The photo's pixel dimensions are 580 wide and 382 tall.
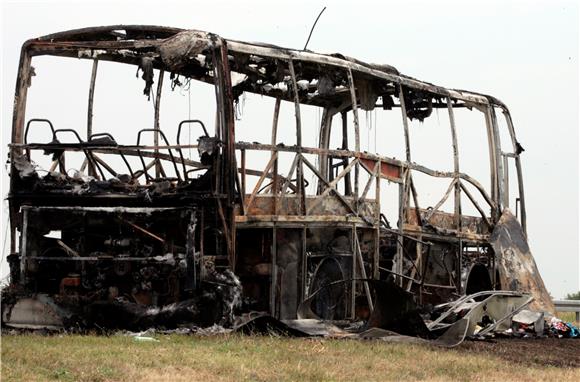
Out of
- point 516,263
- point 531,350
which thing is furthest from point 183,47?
point 516,263

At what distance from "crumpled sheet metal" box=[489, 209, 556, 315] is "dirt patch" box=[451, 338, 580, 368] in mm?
2868

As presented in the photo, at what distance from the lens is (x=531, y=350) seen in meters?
16.0

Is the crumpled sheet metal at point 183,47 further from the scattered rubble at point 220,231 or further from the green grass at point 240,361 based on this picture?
the green grass at point 240,361

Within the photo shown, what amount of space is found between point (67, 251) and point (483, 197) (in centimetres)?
941

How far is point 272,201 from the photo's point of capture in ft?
55.7

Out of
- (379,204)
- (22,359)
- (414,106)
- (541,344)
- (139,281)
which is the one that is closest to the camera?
(22,359)

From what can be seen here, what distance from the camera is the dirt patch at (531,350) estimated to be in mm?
14578

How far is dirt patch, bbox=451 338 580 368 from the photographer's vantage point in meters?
14.6

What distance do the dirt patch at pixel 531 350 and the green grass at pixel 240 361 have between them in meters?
0.54

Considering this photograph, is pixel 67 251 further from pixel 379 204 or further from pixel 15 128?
pixel 379 204

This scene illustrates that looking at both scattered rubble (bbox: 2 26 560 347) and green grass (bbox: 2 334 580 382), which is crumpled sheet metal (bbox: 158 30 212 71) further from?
green grass (bbox: 2 334 580 382)

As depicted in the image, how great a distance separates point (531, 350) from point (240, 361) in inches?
219

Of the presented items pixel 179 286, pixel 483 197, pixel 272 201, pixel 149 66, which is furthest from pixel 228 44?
pixel 483 197

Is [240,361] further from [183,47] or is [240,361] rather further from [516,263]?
[516,263]
